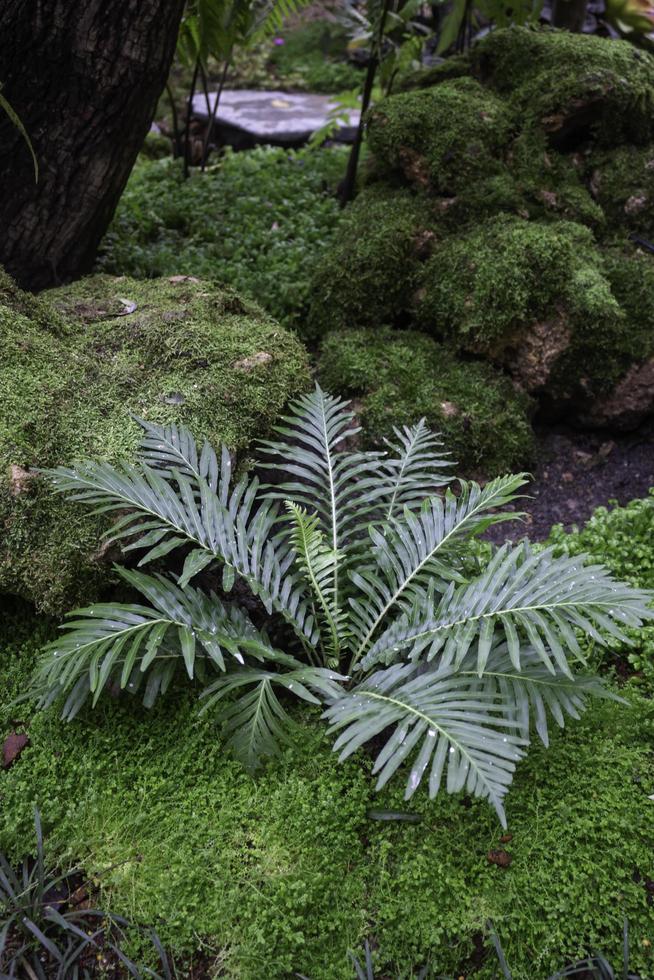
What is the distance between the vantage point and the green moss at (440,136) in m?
4.08

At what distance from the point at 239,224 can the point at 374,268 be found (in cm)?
127

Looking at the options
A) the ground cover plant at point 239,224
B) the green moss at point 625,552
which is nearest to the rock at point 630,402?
the green moss at point 625,552

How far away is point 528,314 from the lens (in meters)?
3.70

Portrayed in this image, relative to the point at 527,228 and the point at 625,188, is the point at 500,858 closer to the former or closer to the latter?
the point at 527,228

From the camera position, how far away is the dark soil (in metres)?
3.59

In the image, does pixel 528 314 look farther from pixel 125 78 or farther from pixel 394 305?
pixel 125 78

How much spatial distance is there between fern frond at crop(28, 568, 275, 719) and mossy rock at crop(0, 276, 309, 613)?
29 centimetres

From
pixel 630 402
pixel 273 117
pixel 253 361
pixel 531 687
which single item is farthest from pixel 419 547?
pixel 273 117

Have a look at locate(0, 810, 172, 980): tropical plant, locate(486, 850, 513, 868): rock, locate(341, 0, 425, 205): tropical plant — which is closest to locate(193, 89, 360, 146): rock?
locate(341, 0, 425, 205): tropical plant

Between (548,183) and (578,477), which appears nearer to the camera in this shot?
(578,477)

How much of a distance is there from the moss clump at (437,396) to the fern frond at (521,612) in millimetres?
1232

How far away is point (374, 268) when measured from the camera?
3.99 m

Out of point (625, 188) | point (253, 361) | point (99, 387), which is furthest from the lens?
point (625, 188)

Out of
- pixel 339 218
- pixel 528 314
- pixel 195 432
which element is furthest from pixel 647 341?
pixel 195 432
